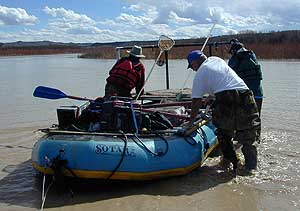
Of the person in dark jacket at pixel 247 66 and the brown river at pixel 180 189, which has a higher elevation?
the person in dark jacket at pixel 247 66

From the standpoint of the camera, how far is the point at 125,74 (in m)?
6.71

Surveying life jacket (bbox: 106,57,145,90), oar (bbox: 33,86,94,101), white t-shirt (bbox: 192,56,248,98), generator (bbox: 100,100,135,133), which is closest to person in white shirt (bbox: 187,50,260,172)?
white t-shirt (bbox: 192,56,248,98)

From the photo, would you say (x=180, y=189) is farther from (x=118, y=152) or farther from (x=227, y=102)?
(x=227, y=102)

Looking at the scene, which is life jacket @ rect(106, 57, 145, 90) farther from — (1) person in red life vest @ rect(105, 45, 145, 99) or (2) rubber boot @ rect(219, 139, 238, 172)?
(2) rubber boot @ rect(219, 139, 238, 172)

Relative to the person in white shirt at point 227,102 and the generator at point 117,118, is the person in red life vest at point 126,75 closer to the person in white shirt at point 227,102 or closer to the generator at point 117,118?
the generator at point 117,118

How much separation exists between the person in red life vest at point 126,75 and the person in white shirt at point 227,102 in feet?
4.41

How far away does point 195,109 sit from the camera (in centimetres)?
539

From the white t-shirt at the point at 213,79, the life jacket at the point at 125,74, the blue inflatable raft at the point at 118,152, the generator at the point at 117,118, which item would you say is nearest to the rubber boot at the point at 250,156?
the blue inflatable raft at the point at 118,152

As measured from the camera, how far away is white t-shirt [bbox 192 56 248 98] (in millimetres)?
5336

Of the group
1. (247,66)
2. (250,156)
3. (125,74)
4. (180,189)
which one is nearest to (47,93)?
(125,74)

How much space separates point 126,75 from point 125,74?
2cm

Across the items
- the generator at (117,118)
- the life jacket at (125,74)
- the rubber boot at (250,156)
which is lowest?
the rubber boot at (250,156)

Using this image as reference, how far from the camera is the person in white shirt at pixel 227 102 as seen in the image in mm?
5367

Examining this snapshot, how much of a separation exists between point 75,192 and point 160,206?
3.61ft
